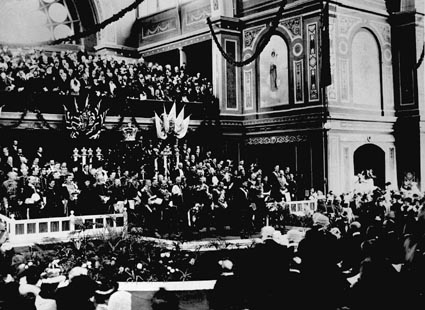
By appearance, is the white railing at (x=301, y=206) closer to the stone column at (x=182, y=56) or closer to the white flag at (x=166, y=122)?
the white flag at (x=166, y=122)

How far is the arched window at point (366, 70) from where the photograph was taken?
72.1 feet

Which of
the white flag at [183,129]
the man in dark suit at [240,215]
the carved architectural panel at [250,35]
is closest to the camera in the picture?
the man in dark suit at [240,215]

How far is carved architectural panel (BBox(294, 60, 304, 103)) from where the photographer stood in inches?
856

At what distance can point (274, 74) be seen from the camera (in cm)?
2309

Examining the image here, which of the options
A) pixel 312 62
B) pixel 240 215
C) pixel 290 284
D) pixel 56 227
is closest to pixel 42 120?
pixel 56 227

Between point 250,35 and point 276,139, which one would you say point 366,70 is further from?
point 250,35

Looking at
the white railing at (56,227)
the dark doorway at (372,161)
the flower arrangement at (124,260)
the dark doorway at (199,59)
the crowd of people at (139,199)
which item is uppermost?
the dark doorway at (199,59)

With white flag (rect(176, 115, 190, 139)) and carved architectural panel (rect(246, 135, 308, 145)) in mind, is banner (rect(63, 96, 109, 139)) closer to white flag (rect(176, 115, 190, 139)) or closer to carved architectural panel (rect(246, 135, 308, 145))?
white flag (rect(176, 115, 190, 139))

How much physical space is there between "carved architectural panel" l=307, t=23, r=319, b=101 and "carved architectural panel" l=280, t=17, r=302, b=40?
1.57 feet

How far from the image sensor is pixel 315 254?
562 centimetres

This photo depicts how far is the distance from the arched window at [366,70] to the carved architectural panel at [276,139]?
8.37 ft

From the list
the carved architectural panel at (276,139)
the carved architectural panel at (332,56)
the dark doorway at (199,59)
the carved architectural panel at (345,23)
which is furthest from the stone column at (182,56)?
the carved architectural panel at (345,23)

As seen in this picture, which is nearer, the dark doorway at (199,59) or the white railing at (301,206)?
the white railing at (301,206)

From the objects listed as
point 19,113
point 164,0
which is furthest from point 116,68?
point 164,0
